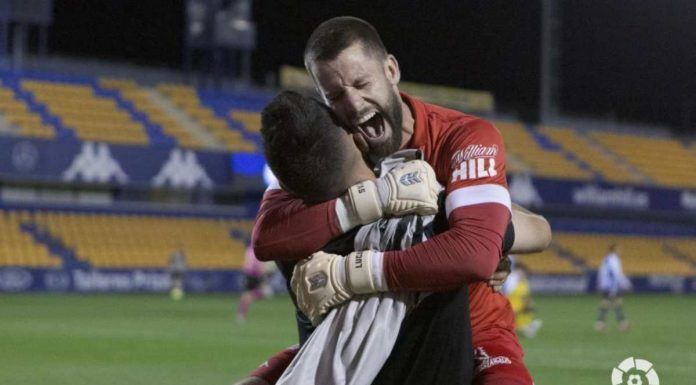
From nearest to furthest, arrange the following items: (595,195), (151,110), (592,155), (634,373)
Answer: (634,373), (151,110), (595,195), (592,155)

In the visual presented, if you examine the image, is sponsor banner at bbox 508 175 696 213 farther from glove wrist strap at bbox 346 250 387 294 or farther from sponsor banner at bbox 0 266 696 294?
glove wrist strap at bbox 346 250 387 294

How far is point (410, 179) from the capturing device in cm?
366

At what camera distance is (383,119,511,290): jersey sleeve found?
3641 mm

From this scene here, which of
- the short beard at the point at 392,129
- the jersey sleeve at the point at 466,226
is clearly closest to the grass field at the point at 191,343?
the short beard at the point at 392,129

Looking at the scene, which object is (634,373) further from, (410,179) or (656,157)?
(656,157)

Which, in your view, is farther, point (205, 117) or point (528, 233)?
point (205, 117)

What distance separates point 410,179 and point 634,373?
34.8ft

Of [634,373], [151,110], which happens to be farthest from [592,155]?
[634,373]

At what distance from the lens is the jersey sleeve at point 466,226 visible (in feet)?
11.9

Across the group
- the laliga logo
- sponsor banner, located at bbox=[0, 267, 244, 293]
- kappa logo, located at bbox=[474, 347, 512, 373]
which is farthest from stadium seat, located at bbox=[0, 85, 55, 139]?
kappa logo, located at bbox=[474, 347, 512, 373]

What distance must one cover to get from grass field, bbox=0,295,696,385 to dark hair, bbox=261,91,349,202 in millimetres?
8484

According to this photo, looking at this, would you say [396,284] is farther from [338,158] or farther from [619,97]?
[619,97]

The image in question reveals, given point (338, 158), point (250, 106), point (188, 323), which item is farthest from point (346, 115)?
point (250, 106)

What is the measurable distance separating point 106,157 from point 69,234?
104 inches
